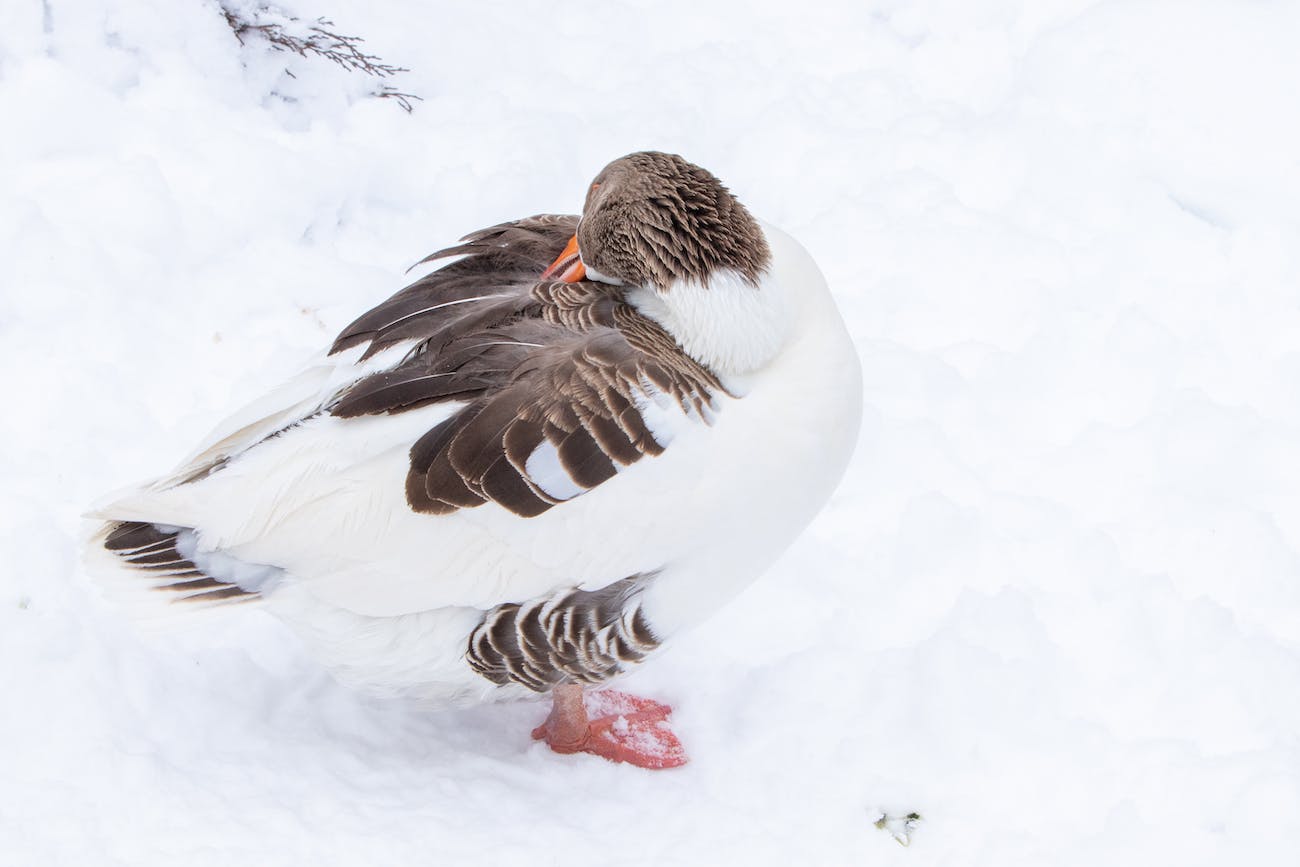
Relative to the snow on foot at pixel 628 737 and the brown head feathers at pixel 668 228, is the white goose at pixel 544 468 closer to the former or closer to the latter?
the brown head feathers at pixel 668 228

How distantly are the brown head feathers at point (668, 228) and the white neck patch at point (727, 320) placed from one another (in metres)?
0.03

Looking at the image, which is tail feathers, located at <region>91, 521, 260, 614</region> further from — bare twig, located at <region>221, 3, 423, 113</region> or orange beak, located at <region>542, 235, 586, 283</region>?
bare twig, located at <region>221, 3, 423, 113</region>

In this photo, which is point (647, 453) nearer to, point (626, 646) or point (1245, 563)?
point (626, 646)

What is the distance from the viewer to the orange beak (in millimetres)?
3031

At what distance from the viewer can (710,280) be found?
2.82 m

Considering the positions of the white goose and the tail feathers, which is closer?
the white goose

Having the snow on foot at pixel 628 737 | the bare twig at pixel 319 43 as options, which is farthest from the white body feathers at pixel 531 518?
the bare twig at pixel 319 43

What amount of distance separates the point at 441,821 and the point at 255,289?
2138 mm

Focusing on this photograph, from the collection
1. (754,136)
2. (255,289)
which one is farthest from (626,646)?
(754,136)

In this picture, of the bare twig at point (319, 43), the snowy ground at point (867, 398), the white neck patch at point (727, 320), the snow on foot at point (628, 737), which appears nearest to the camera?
the white neck patch at point (727, 320)

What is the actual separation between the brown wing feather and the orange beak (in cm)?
3

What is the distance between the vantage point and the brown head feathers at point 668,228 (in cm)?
283

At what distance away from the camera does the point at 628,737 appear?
3.27 metres

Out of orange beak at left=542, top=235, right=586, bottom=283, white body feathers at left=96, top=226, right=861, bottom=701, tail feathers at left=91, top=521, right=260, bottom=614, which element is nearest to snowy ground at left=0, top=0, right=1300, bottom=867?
tail feathers at left=91, top=521, right=260, bottom=614
